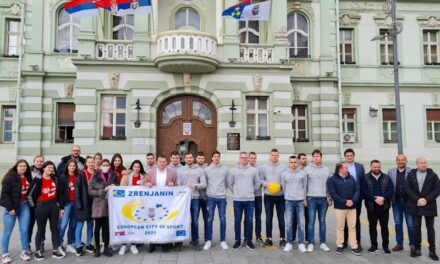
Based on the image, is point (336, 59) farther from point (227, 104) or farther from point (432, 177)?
point (432, 177)

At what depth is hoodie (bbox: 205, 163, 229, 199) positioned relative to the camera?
8.00 metres

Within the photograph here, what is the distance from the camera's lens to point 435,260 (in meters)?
7.13

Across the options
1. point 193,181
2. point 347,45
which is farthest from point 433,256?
point 347,45

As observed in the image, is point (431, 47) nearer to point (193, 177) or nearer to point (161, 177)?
point (193, 177)

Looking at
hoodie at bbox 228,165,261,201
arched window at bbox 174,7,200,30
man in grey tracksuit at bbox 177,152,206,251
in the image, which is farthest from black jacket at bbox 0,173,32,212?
arched window at bbox 174,7,200,30

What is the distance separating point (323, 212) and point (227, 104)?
29.1ft

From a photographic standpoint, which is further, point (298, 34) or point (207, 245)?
point (298, 34)

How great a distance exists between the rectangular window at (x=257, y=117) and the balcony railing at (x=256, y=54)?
1.63 m

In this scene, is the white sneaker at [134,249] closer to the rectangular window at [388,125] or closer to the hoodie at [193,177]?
the hoodie at [193,177]

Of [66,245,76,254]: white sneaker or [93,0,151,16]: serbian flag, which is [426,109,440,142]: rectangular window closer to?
[93,0,151,16]: serbian flag

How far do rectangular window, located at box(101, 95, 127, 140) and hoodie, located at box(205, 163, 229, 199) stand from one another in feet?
28.0

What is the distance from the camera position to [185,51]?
1492 centimetres

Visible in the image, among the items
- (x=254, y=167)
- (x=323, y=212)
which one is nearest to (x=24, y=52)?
(x=254, y=167)

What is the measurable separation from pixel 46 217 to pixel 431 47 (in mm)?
20357
